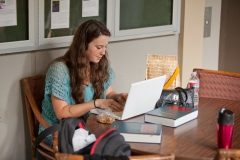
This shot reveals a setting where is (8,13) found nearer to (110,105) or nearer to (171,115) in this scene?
(110,105)

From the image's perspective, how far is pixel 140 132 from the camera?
2.29m

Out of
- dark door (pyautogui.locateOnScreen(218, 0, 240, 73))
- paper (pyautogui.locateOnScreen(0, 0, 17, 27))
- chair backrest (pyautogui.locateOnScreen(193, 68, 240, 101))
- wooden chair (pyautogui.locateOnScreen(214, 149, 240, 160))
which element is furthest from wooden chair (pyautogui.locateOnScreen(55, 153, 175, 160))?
dark door (pyautogui.locateOnScreen(218, 0, 240, 73))

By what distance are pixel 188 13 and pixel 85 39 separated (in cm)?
148

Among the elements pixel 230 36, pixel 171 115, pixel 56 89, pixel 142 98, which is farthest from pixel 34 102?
pixel 230 36

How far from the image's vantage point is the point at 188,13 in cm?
420

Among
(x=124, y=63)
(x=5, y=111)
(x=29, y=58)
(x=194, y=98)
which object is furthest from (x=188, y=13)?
(x=5, y=111)

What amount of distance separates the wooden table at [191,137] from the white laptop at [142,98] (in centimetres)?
5

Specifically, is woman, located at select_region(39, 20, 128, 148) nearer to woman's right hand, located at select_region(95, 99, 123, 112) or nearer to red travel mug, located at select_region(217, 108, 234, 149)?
woman's right hand, located at select_region(95, 99, 123, 112)

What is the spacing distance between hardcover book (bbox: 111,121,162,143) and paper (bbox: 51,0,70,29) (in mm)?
1094

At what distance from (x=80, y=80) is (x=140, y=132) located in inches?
31.5

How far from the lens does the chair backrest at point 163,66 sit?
3.40m

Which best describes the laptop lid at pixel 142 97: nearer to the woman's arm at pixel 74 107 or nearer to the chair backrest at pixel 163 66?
the woman's arm at pixel 74 107

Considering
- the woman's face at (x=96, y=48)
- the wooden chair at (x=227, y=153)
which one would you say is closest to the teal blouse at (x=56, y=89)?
the woman's face at (x=96, y=48)

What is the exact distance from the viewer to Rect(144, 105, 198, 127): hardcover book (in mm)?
2531
